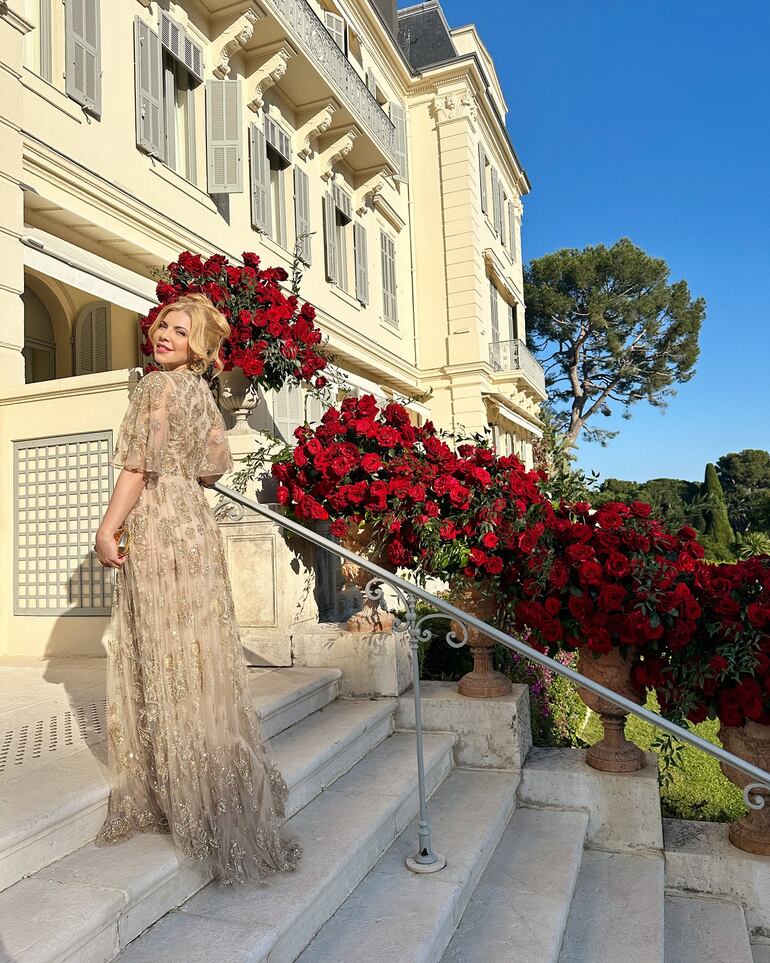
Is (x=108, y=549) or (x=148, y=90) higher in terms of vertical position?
(x=148, y=90)

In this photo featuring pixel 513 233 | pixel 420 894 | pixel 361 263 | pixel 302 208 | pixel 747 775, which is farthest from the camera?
pixel 513 233

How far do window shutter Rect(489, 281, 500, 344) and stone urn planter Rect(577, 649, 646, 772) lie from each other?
15.9m

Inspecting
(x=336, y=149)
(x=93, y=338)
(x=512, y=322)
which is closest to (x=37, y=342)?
(x=93, y=338)

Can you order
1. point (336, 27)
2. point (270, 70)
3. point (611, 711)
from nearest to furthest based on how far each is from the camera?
point (611, 711) < point (270, 70) < point (336, 27)

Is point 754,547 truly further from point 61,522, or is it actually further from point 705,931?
point 61,522

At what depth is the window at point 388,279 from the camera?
15.0 meters

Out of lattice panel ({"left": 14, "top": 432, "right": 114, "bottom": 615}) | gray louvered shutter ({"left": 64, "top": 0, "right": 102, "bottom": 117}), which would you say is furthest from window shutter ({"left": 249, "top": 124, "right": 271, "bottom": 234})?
lattice panel ({"left": 14, "top": 432, "right": 114, "bottom": 615})

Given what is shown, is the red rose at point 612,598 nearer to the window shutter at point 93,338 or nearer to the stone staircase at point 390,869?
the stone staircase at point 390,869

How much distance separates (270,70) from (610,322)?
23643mm

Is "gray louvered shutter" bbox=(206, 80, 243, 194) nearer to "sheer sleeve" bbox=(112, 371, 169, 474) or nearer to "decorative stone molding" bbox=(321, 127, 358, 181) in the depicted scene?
"decorative stone molding" bbox=(321, 127, 358, 181)

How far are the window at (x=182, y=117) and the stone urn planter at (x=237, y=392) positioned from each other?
5.59 metres

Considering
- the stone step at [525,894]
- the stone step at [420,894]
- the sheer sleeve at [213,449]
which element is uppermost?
the sheer sleeve at [213,449]

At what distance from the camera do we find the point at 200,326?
91.7 inches

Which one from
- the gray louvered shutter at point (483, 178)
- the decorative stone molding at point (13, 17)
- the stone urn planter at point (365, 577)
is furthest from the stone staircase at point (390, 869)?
the gray louvered shutter at point (483, 178)
